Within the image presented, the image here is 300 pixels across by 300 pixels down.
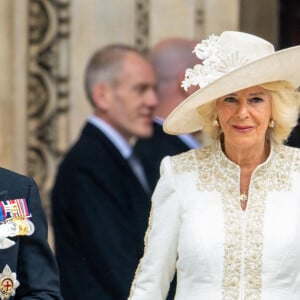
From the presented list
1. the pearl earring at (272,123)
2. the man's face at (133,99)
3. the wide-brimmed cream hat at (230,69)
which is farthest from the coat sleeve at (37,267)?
the man's face at (133,99)

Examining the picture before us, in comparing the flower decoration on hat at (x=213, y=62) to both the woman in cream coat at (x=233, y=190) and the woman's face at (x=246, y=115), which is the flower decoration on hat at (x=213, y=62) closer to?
the woman in cream coat at (x=233, y=190)

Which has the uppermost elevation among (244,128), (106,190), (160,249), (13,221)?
(244,128)

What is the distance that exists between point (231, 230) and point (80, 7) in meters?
4.00

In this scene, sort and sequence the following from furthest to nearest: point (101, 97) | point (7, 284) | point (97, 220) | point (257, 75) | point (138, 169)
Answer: point (101, 97)
point (138, 169)
point (97, 220)
point (257, 75)
point (7, 284)

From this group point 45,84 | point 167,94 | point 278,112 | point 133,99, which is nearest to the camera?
point 278,112

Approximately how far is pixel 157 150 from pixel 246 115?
8.80 ft

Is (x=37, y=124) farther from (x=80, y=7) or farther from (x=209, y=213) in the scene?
(x=209, y=213)

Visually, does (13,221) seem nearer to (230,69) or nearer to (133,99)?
(230,69)

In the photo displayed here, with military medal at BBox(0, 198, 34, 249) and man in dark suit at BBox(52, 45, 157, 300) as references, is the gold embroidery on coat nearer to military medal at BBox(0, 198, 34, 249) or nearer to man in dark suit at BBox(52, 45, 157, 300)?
military medal at BBox(0, 198, 34, 249)

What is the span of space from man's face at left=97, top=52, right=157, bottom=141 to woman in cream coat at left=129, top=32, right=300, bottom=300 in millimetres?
2583

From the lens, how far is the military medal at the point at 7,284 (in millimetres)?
5441

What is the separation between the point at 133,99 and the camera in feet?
28.8

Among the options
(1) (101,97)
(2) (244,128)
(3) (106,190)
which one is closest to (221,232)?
(2) (244,128)

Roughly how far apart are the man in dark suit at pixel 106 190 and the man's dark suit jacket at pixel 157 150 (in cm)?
6
